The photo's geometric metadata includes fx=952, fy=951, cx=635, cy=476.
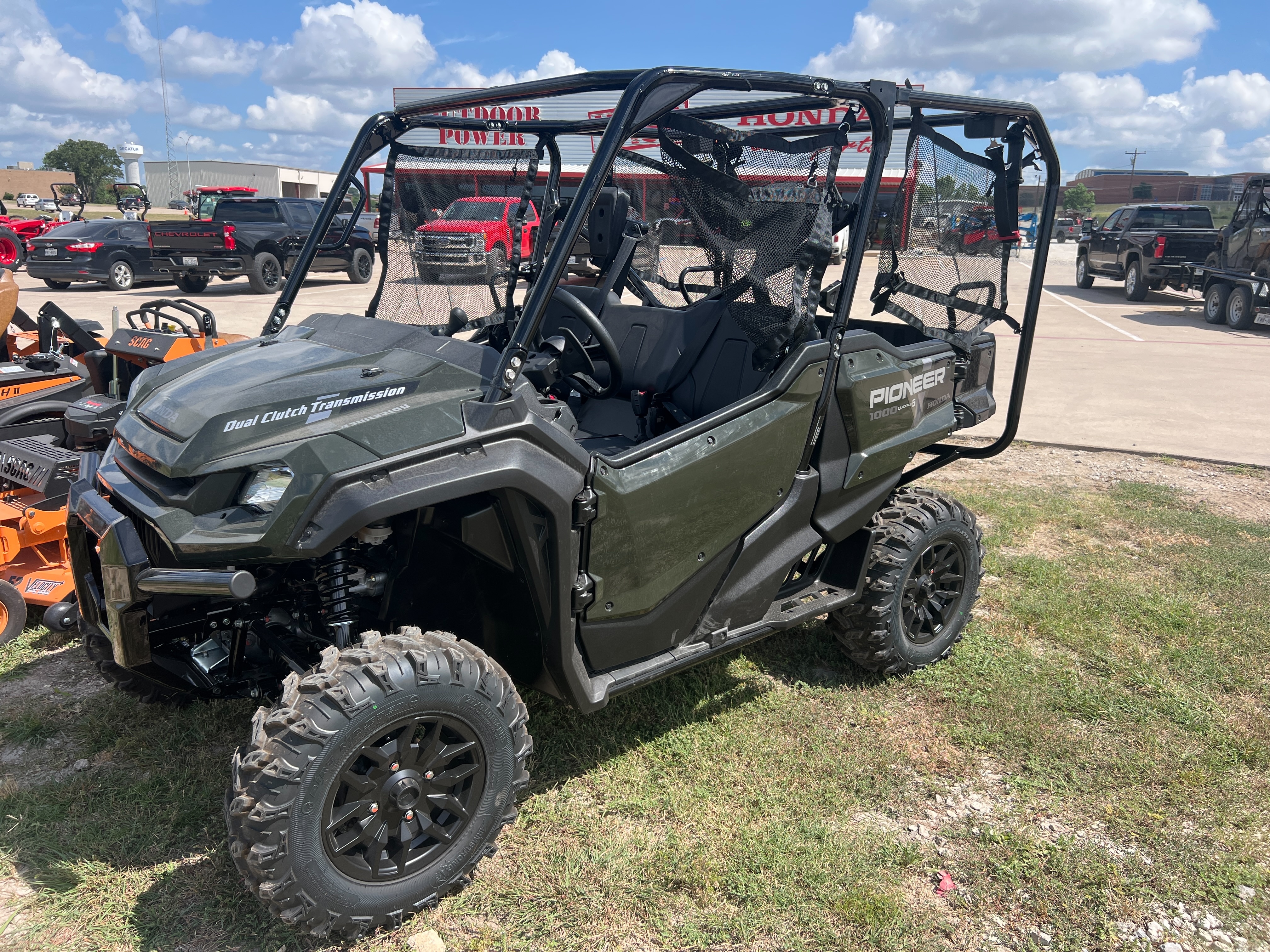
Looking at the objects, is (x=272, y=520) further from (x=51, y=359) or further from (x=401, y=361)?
(x=51, y=359)

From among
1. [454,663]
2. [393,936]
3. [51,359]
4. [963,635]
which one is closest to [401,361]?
[454,663]

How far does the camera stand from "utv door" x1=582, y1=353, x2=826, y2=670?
283 cm

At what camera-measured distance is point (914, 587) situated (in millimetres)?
3992

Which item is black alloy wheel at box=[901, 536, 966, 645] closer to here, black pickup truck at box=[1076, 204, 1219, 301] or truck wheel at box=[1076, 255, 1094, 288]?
black pickup truck at box=[1076, 204, 1219, 301]

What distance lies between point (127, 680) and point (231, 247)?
49.6ft

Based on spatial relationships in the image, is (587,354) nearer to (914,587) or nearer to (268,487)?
(268,487)

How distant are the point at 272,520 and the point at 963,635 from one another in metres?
3.31

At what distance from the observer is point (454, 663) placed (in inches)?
99.2

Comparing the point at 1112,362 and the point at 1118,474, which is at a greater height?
the point at 1112,362

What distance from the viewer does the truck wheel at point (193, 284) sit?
17.3 metres

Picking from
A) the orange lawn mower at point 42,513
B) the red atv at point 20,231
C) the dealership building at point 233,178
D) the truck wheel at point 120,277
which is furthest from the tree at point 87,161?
the orange lawn mower at point 42,513

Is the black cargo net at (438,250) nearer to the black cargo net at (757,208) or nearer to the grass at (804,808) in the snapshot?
the black cargo net at (757,208)

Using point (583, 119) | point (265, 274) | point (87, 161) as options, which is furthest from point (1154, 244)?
point (87, 161)

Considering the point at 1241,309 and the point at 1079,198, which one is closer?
the point at 1241,309
